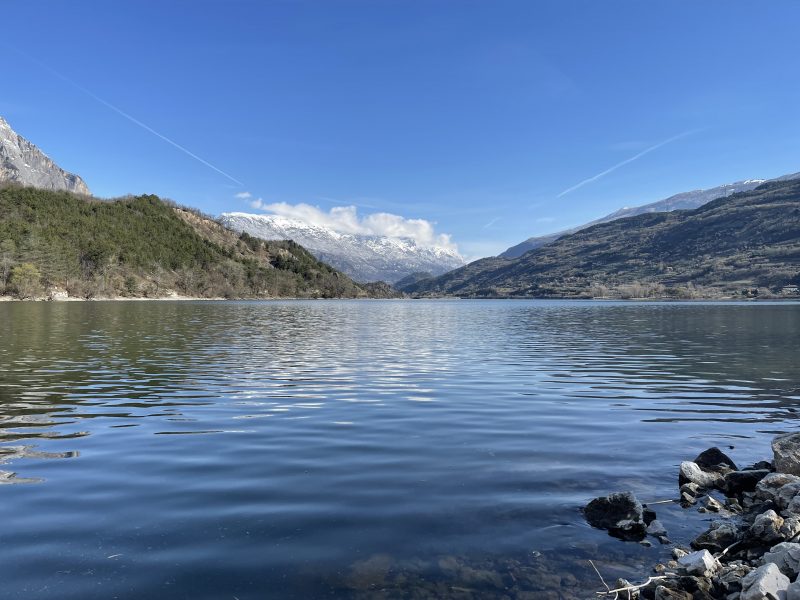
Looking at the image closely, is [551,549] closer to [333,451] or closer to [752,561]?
[752,561]

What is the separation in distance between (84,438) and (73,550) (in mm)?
9654

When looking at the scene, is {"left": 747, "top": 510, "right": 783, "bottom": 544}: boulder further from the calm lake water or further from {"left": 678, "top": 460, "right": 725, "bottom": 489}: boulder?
{"left": 678, "top": 460, "right": 725, "bottom": 489}: boulder

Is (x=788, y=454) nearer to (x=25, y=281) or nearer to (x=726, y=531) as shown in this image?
(x=726, y=531)

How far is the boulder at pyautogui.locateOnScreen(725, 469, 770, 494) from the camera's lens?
1436 centimetres

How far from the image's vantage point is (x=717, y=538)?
10656mm

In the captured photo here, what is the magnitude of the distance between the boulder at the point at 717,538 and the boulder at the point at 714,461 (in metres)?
5.01

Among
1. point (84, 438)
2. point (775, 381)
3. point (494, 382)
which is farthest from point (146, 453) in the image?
point (775, 381)

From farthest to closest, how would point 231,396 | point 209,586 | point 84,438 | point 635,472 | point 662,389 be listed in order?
point 662,389
point 231,396
point 84,438
point 635,472
point 209,586

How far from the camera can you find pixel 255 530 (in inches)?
430

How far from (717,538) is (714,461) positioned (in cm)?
595

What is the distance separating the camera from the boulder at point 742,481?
14.4 metres

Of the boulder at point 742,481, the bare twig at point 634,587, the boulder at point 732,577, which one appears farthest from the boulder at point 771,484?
the bare twig at point 634,587

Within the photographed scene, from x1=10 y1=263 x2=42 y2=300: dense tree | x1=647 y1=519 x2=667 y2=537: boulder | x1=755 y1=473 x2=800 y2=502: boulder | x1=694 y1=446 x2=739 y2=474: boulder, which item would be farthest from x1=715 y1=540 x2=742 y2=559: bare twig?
x1=10 y1=263 x2=42 y2=300: dense tree

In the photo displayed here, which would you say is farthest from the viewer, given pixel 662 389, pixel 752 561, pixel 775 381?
pixel 775 381
